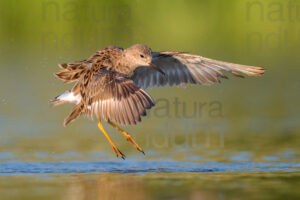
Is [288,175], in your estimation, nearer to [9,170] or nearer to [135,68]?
[135,68]

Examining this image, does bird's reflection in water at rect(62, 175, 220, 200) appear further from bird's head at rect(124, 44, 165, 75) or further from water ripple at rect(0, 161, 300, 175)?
bird's head at rect(124, 44, 165, 75)

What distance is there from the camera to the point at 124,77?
34.8 ft

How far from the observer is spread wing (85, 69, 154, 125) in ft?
32.5

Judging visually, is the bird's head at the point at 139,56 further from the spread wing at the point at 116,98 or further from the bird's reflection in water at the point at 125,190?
the bird's reflection in water at the point at 125,190

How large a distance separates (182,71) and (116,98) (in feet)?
8.95

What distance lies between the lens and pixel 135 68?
11.9m

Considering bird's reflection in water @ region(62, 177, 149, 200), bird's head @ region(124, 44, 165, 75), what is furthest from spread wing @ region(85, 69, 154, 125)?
bird's reflection in water @ region(62, 177, 149, 200)

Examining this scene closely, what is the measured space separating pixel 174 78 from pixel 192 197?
168 inches

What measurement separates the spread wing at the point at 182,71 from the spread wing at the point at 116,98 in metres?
1.69

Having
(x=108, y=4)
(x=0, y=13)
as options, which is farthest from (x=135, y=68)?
(x=0, y=13)

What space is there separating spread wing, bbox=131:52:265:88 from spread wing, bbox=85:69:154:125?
1.69 m

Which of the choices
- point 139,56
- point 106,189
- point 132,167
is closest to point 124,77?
point 139,56

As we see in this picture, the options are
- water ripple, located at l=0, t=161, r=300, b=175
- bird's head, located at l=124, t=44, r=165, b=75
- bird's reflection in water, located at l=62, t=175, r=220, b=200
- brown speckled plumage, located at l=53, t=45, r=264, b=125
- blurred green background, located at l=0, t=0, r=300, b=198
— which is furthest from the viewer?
blurred green background, located at l=0, t=0, r=300, b=198

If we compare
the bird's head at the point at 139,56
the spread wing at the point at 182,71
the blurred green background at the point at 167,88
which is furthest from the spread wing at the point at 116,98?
the spread wing at the point at 182,71
